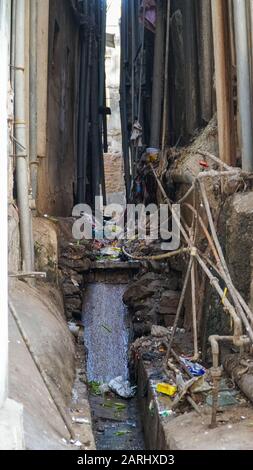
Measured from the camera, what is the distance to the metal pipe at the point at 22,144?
6.34 meters

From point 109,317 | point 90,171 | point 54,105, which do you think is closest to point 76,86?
point 90,171

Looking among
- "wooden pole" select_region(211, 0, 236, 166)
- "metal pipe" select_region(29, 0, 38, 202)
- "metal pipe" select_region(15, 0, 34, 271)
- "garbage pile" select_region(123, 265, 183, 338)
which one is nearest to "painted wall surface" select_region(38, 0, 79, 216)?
"metal pipe" select_region(29, 0, 38, 202)

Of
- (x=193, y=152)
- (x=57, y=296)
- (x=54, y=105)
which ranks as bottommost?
(x=57, y=296)

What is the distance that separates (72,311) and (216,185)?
3.58 m

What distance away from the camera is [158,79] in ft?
39.3

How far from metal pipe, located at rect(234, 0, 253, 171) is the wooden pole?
599 millimetres

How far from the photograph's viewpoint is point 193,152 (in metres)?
8.31

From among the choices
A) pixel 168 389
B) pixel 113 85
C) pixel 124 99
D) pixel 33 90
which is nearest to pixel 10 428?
pixel 168 389

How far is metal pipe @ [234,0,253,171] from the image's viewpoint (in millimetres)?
6648

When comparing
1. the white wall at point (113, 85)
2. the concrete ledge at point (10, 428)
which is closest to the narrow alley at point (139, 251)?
the concrete ledge at point (10, 428)

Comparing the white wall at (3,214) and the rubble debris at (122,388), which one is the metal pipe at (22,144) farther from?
the white wall at (3,214)

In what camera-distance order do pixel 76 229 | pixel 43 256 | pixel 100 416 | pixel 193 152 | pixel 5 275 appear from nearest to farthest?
pixel 5 275 < pixel 100 416 < pixel 43 256 < pixel 193 152 < pixel 76 229

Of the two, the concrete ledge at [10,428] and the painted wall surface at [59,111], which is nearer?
the concrete ledge at [10,428]

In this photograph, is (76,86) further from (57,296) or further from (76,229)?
(57,296)
